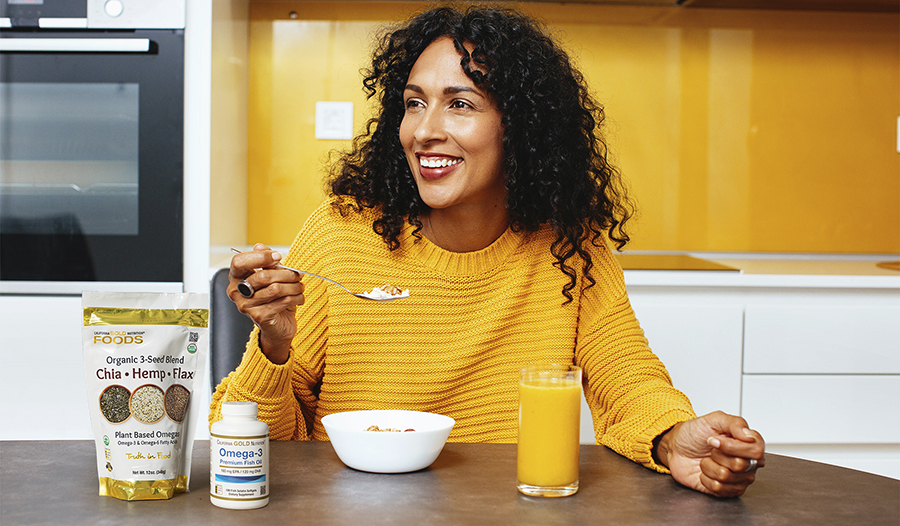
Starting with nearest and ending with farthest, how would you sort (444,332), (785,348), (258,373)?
1. (258,373)
2. (444,332)
3. (785,348)

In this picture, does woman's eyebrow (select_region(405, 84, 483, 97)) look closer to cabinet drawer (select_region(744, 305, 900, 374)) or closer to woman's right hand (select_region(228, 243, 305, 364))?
woman's right hand (select_region(228, 243, 305, 364))

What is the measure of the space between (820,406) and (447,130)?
4.23 ft

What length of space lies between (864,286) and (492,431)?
3.98 feet

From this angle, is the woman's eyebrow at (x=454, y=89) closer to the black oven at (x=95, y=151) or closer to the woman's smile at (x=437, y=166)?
the woman's smile at (x=437, y=166)

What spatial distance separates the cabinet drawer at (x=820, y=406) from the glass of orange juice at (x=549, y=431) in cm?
135

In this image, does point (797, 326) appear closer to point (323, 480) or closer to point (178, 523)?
point (323, 480)

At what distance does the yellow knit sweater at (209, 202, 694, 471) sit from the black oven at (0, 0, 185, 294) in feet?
2.52

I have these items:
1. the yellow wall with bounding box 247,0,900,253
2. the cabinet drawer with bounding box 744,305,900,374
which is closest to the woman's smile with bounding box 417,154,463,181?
the cabinet drawer with bounding box 744,305,900,374

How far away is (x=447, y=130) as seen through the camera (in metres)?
1.28

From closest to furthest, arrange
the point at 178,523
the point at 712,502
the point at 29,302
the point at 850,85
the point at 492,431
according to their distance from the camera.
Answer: the point at 178,523 < the point at 712,502 < the point at 492,431 < the point at 29,302 < the point at 850,85

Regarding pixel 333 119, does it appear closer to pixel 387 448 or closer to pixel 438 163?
pixel 438 163

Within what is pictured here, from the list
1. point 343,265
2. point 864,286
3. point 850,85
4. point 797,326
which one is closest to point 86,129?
point 343,265

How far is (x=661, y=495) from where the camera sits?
787 millimetres

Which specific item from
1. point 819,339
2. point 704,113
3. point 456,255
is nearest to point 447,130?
point 456,255
